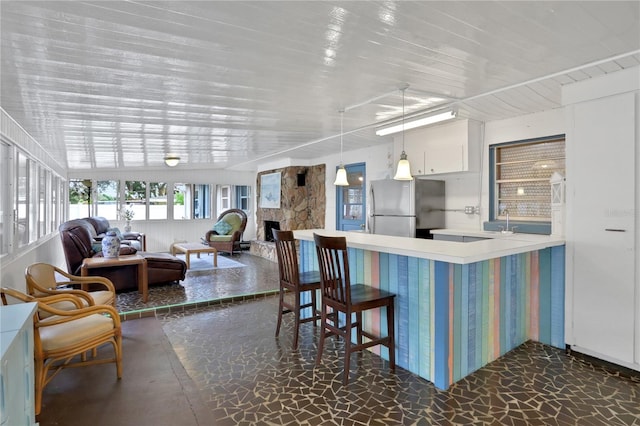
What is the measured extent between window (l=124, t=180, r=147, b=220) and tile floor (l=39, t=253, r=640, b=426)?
6393 mm

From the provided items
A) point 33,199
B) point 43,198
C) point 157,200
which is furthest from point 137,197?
point 33,199

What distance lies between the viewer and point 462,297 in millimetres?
2531

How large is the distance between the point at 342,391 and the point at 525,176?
3.26m

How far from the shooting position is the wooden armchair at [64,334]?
7.02 feet

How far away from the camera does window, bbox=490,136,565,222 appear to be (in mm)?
3859

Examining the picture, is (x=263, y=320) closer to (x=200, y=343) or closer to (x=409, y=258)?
(x=200, y=343)

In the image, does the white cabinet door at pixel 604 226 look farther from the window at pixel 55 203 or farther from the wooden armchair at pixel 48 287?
the window at pixel 55 203

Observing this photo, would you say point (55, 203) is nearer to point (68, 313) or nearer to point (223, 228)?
point (223, 228)

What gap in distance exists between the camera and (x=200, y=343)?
3.14 metres

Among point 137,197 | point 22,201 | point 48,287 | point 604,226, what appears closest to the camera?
point 604,226

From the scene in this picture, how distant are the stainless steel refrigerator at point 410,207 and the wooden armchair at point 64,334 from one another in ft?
11.3

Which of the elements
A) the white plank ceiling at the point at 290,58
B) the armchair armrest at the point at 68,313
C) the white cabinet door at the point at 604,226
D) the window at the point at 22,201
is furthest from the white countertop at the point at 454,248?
Result: the window at the point at 22,201

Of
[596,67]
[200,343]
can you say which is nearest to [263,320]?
[200,343]

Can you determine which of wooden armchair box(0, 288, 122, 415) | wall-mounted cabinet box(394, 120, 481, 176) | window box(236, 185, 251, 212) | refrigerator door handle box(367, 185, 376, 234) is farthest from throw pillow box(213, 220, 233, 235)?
wooden armchair box(0, 288, 122, 415)
